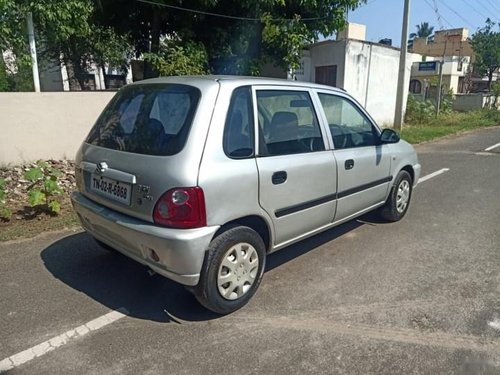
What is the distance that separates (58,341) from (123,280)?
32.8 inches

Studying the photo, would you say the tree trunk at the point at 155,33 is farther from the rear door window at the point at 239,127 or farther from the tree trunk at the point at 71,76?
the rear door window at the point at 239,127

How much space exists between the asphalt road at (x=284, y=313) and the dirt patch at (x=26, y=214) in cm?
27

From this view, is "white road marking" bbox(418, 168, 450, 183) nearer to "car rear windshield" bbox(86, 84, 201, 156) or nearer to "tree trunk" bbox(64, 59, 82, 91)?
"car rear windshield" bbox(86, 84, 201, 156)

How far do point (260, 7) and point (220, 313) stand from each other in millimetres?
8188

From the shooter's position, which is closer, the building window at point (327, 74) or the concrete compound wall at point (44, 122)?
the concrete compound wall at point (44, 122)

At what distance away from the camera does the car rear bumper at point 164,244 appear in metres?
2.48

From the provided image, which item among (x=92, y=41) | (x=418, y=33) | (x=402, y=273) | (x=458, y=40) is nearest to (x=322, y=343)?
(x=402, y=273)

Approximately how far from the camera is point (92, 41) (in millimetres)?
12406

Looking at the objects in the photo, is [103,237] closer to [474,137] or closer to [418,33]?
[474,137]

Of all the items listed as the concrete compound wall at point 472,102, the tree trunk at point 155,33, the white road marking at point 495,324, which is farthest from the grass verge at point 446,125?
the white road marking at point 495,324

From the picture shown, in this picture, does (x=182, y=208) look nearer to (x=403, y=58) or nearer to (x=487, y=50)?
(x=403, y=58)

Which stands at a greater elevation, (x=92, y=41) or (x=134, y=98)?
(x=92, y=41)

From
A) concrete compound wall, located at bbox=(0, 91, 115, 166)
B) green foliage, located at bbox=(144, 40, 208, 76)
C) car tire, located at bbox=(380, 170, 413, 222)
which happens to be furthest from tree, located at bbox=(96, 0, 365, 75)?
car tire, located at bbox=(380, 170, 413, 222)

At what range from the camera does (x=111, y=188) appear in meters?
2.84
